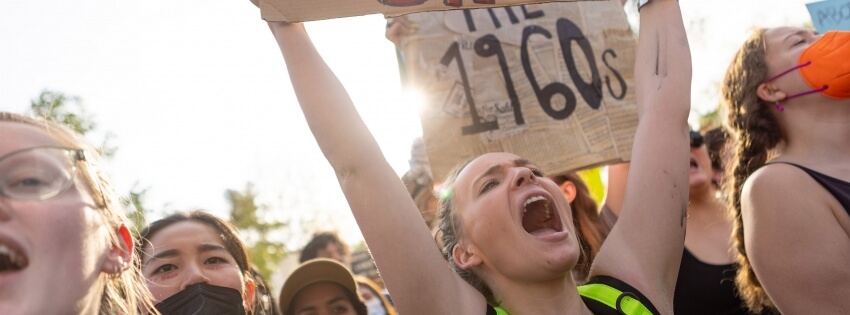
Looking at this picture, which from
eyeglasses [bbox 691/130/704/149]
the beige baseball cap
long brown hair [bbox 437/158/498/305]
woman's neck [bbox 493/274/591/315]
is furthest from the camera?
eyeglasses [bbox 691/130/704/149]

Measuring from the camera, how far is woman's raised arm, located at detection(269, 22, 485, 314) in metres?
2.03

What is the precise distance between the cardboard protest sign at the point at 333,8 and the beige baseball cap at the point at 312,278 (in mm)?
1783

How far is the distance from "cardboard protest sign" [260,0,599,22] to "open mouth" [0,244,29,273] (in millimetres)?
864

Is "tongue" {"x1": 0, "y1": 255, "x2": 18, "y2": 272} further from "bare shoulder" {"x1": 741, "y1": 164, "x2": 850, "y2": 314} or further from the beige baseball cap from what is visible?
the beige baseball cap

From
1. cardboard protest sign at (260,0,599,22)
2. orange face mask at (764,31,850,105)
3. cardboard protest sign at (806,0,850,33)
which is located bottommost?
orange face mask at (764,31,850,105)

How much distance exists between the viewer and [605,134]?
3764 millimetres

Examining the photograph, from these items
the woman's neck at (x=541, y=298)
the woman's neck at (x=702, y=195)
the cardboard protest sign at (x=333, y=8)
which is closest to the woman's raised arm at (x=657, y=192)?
the woman's neck at (x=541, y=298)

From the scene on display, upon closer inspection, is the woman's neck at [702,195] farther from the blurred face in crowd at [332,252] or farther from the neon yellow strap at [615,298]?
the blurred face in crowd at [332,252]

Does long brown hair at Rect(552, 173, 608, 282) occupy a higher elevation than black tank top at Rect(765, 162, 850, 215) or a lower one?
lower

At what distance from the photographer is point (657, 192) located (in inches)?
92.7

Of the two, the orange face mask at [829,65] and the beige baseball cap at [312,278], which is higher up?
the orange face mask at [829,65]

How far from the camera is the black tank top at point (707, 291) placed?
327 cm

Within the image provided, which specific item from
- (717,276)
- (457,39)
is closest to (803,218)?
(717,276)

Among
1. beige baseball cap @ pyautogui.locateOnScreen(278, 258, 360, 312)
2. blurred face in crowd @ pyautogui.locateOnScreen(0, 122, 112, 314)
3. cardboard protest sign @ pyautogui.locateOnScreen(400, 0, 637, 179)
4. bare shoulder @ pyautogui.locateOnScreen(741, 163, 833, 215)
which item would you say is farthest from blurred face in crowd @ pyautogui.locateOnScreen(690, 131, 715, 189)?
blurred face in crowd @ pyautogui.locateOnScreen(0, 122, 112, 314)
